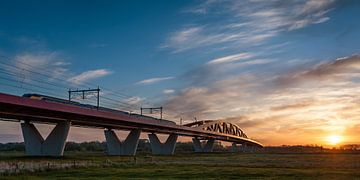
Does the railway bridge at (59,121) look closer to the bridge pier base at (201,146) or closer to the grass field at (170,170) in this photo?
the grass field at (170,170)

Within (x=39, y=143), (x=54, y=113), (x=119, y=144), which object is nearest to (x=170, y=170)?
(x=54, y=113)

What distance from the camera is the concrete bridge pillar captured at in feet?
345

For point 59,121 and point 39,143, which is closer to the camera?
point 39,143

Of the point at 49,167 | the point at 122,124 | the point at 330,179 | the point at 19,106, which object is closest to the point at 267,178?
the point at 330,179

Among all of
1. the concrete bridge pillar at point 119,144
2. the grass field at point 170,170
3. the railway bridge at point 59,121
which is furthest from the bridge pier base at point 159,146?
the grass field at point 170,170

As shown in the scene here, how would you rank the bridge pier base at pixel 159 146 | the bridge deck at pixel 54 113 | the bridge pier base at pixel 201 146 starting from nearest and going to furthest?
the bridge deck at pixel 54 113 → the bridge pier base at pixel 159 146 → the bridge pier base at pixel 201 146

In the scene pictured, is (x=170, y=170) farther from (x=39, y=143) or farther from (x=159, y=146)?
(x=159, y=146)

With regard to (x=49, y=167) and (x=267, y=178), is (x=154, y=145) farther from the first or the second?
(x=267, y=178)

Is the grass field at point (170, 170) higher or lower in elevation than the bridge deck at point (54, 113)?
lower

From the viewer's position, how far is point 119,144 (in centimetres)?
10606

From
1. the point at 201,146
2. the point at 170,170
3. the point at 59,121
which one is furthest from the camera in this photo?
the point at 201,146

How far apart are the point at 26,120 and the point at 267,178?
49715 millimetres

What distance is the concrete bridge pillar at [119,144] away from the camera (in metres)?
105

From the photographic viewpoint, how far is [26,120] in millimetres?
73438
